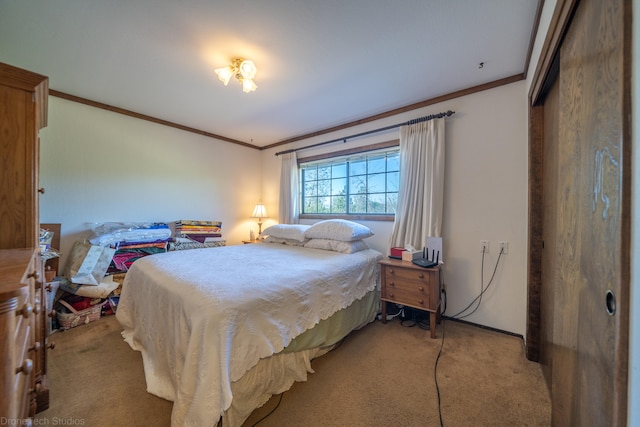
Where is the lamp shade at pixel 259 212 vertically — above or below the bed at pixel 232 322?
Result: above

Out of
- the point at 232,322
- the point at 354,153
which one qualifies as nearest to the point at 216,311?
the point at 232,322

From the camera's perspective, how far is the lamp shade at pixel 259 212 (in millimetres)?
4371

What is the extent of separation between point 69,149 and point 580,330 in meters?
4.28

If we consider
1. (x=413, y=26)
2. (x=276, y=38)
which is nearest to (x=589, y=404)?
(x=413, y=26)

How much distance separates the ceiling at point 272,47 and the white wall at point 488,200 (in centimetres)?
31

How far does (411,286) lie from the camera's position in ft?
7.32

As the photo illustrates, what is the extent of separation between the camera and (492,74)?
2201mm

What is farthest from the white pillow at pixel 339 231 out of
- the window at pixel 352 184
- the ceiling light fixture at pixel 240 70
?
the ceiling light fixture at pixel 240 70

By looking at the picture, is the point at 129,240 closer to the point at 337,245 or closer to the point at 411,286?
the point at 337,245

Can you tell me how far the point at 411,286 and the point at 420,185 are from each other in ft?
3.70

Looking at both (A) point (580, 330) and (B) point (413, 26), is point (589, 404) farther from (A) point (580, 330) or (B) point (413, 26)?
(B) point (413, 26)

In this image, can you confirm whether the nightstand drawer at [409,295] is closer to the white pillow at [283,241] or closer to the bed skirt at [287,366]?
the bed skirt at [287,366]

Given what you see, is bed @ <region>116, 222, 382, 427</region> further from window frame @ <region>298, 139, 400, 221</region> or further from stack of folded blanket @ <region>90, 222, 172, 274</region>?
window frame @ <region>298, 139, 400, 221</region>

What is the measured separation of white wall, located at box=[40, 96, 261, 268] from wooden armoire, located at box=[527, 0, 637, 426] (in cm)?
401
